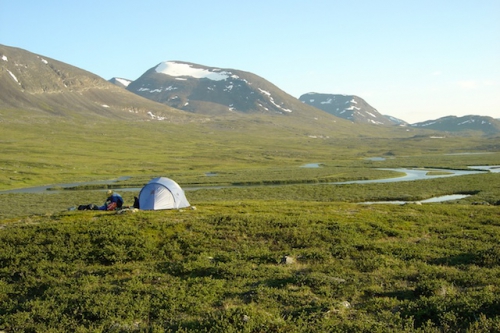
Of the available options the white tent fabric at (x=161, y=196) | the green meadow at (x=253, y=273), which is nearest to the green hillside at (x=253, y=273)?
the green meadow at (x=253, y=273)

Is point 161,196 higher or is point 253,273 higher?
point 161,196

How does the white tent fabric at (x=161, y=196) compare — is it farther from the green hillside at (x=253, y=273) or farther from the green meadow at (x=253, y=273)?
the green hillside at (x=253, y=273)

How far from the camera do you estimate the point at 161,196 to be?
3394 cm

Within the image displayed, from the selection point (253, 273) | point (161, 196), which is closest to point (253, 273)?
point (253, 273)

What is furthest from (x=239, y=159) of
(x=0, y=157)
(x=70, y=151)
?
(x=0, y=157)

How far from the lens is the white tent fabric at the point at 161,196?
3341 centimetres

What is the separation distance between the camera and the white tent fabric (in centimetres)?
3341

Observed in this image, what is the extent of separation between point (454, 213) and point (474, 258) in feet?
55.5

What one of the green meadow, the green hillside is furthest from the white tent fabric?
the green hillside

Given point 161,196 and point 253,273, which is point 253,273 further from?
point 161,196

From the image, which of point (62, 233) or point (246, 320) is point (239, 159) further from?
point (246, 320)

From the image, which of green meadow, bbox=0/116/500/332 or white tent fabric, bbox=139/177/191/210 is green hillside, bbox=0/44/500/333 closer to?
green meadow, bbox=0/116/500/332

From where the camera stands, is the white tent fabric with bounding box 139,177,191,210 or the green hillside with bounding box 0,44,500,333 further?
the white tent fabric with bounding box 139,177,191,210

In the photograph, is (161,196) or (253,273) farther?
(161,196)
